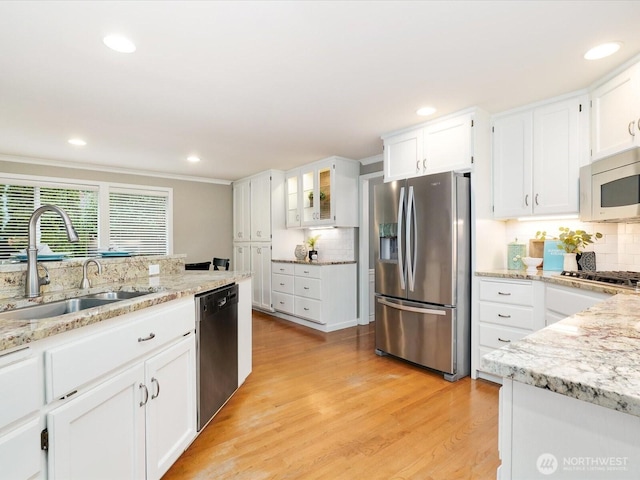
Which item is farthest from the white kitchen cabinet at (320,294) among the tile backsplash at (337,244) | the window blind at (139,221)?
the window blind at (139,221)

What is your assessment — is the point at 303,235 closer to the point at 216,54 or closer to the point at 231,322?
the point at 231,322

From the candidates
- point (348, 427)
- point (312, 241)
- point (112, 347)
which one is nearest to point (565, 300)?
point (348, 427)

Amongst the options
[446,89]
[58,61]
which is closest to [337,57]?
[446,89]

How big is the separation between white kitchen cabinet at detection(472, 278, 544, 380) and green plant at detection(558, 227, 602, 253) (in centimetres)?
47

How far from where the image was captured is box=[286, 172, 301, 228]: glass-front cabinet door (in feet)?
17.0

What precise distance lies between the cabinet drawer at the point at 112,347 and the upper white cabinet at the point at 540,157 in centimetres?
270

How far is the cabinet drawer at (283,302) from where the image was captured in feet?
16.2

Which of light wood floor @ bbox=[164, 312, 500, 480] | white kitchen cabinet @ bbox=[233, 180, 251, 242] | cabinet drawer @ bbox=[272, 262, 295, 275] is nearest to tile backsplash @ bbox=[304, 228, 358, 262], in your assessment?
cabinet drawer @ bbox=[272, 262, 295, 275]

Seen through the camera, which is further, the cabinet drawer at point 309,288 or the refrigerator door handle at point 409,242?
the cabinet drawer at point 309,288

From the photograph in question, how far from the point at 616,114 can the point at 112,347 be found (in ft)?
10.2

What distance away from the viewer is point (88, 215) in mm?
5121

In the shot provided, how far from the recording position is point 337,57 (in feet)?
6.87

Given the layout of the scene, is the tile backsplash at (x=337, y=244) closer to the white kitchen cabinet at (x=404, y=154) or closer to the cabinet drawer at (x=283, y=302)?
the cabinet drawer at (x=283, y=302)

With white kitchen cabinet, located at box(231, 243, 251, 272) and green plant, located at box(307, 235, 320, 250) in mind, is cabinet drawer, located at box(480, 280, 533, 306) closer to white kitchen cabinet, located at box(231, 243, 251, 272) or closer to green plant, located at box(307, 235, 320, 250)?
green plant, located at box(307, 235, 320, 250)
